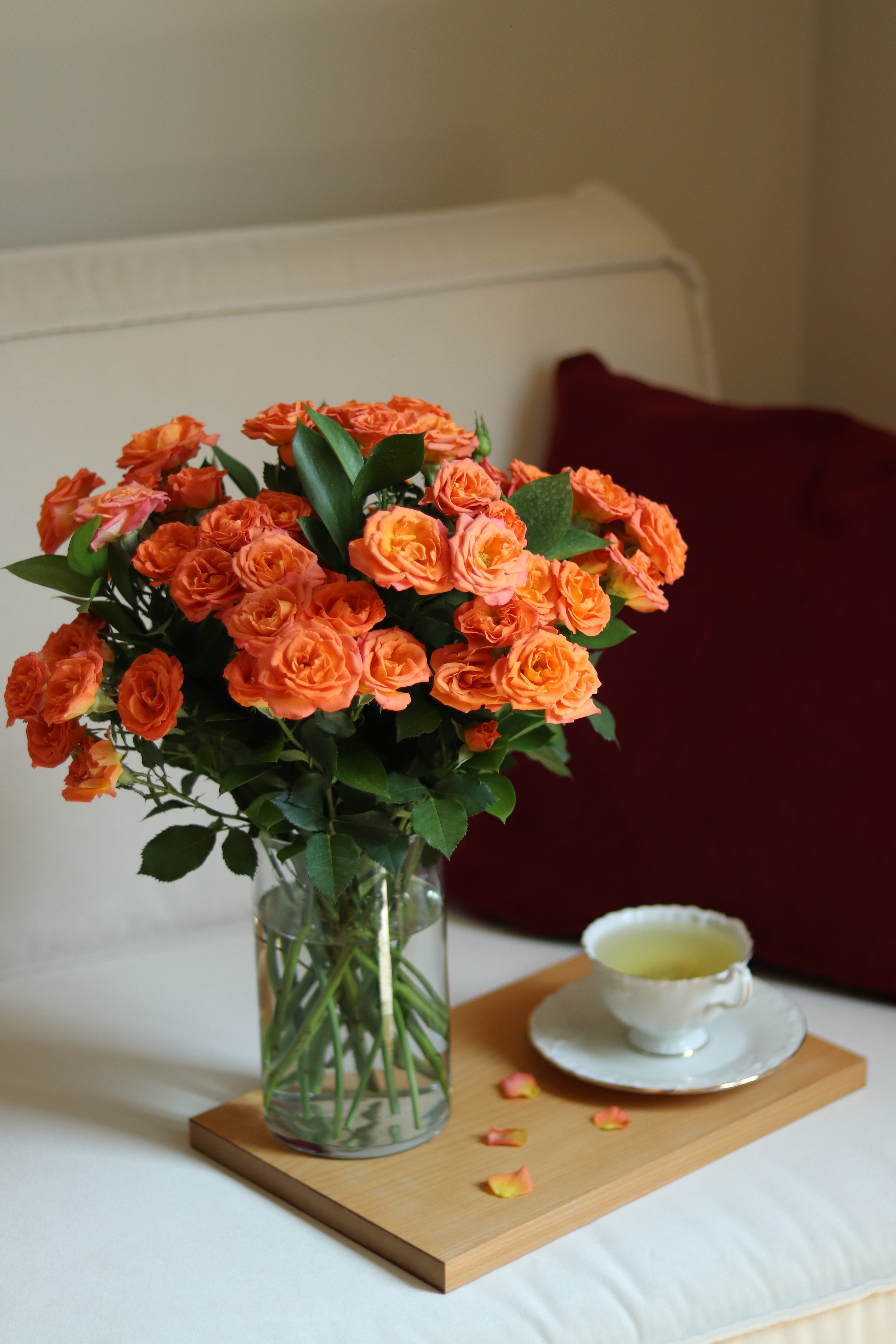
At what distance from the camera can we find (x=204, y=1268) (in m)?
0.75

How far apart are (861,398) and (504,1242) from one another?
125 cm

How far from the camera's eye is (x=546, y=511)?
2.41ft

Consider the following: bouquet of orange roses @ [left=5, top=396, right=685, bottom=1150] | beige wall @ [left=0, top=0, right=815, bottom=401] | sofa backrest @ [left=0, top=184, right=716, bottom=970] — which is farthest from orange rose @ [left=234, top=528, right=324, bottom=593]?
beige wall @ [left=0, top=0, right=815, bottom=401]

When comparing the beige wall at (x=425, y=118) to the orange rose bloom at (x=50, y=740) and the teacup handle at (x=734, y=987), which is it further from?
the teacup handle at (x=734, y=987)

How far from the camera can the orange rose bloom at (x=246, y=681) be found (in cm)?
65

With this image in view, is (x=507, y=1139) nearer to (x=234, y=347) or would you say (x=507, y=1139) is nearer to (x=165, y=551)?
(x=165, y=551)

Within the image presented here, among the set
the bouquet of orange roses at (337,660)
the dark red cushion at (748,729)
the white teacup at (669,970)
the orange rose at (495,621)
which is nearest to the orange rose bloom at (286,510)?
the bouquet of orange roses at (337,660)

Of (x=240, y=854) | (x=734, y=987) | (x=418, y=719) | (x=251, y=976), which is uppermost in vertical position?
(x=418, y=719)

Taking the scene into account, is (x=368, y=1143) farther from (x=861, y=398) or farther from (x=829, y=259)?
Result: (x=829, y=259)

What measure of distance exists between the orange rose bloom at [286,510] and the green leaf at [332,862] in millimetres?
163

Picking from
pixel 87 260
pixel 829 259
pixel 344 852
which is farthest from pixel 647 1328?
pixel 829 259

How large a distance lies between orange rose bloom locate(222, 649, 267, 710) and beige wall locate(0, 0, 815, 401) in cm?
85

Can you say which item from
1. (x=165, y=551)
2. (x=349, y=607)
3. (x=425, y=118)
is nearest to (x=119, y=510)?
(x=165, y=551)

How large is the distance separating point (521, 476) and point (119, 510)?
23 centimetres
